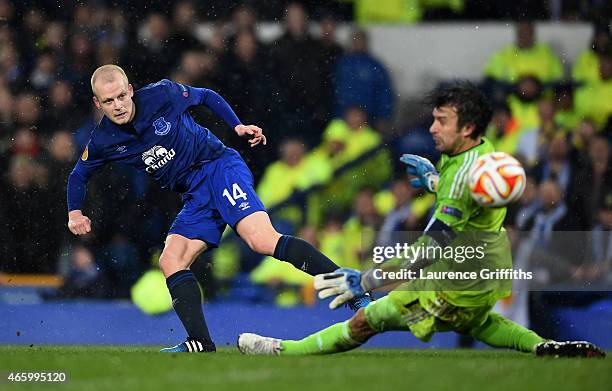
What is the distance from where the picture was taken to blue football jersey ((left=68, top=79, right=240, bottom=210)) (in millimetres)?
6883

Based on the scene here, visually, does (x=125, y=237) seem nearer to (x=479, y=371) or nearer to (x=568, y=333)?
(x=568, y=333)

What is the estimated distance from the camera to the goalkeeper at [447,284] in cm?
557

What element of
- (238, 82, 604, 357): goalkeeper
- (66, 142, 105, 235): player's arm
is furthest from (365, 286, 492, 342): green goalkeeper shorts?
(66, 142, 105, 235): player's arm

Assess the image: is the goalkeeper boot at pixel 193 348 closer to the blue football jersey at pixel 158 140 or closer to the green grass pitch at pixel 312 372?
the green grass pitch at pixel 312 372

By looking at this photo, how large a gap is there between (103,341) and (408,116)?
2802mm

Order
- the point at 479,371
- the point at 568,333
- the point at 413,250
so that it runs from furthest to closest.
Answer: the point at 568,333, the point at 413,250, the point at 479,371

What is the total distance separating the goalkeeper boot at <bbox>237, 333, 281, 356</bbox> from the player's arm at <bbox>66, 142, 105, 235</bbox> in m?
1.27

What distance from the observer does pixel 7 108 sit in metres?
9.13

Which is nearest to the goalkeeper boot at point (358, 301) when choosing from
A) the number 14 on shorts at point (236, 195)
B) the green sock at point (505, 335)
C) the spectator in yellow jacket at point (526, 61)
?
the green sock at point (505, 335)

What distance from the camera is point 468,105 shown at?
19.1 feet

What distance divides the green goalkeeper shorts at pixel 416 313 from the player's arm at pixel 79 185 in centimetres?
197

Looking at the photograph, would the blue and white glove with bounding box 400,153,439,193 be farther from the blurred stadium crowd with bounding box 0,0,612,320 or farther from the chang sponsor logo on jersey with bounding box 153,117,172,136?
the blurred stadium crowd with bounding box 0,0,612,320

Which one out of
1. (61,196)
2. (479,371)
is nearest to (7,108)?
(61,196)

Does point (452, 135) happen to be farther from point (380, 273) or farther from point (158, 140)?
point (158, 140)
